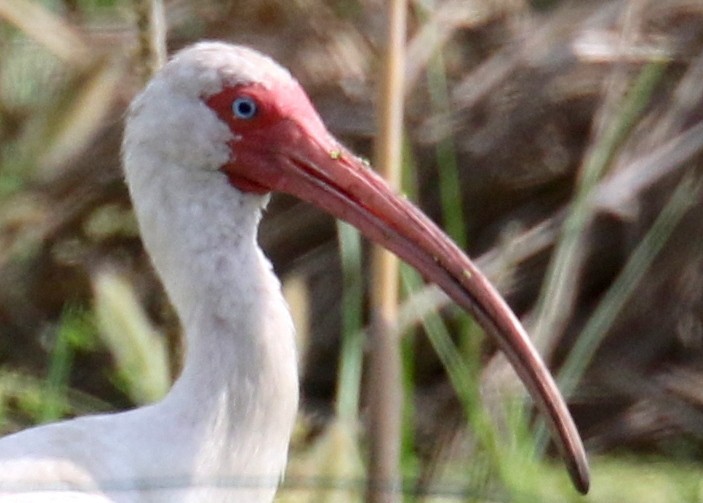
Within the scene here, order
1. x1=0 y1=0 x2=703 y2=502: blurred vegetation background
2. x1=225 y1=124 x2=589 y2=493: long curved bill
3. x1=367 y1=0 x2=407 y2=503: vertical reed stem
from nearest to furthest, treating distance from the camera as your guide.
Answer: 1. x1=367 y1=0 x2=407 y2=503: vertical reed stem
2. x1=225 y1=124 x2=589 y2=493: long curved bill
3. x1=0 y1=0 x2=703 y2=502: blurred vegetation background

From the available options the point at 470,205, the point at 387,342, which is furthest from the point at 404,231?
the point at 470,205

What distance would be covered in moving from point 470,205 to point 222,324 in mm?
2642

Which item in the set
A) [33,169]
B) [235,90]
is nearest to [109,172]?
[33,169]

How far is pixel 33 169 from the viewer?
5.50 meters

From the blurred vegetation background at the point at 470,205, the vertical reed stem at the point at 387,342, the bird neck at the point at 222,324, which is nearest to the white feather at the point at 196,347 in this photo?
the bird neck at the point at 222,324

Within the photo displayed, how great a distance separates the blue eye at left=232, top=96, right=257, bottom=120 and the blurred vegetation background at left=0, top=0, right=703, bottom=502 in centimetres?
158

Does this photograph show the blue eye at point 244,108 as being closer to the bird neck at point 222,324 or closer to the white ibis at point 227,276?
the white ibis at point 227,276

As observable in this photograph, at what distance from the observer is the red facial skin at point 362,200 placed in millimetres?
3809

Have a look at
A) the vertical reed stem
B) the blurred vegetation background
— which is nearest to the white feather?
the vertical reed stem

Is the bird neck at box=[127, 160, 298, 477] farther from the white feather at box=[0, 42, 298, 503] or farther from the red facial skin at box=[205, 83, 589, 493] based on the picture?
the red facial skin at box=[205, 83, 589, 493]

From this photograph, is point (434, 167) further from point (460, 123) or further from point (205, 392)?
point (205, 392)

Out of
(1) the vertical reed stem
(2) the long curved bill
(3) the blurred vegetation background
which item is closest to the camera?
(1) the vertical reed stem

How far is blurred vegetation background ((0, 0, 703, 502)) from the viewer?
5812 mm

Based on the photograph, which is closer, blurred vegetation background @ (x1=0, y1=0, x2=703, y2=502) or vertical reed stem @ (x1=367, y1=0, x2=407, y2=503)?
vertical reed stem @ (x1=367, y1=0, x2=407, y2=503)
